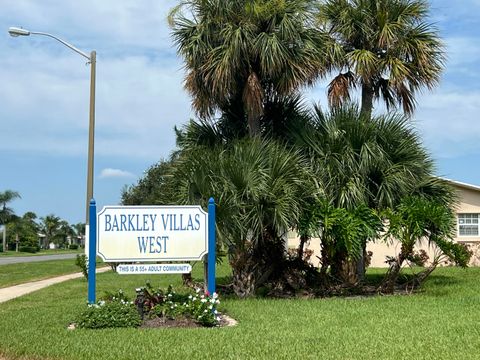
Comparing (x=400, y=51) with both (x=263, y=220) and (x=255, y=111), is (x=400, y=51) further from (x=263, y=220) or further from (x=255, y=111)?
(x=263, y=220)

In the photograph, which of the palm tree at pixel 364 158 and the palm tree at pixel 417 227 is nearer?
the palm tree at pixel 417 227

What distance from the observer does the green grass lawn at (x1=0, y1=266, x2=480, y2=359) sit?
299 inches

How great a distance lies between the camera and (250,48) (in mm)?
14227

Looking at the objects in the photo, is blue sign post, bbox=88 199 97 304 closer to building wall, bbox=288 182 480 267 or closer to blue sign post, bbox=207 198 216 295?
blue sign post, bbox=207 198 216 295

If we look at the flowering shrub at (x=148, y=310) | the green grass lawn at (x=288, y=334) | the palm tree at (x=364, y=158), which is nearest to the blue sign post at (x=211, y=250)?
the flowering shrub at (x=148, y=310)

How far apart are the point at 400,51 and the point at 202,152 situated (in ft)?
20.7

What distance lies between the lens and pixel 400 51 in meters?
16.5

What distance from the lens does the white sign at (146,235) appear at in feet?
35.2

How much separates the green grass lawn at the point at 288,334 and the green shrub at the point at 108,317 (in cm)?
35

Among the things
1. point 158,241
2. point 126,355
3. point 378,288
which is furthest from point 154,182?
point 126,355

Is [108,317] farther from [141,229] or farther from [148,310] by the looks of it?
[141,229]

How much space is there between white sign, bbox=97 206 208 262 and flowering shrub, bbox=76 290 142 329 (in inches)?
37.1

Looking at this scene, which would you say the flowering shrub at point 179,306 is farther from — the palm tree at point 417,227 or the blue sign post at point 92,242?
the palm tree at point 417,227

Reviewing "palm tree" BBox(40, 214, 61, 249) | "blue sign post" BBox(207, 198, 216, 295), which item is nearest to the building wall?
"blue sign post" BBox(207, 198, 216, 295)
